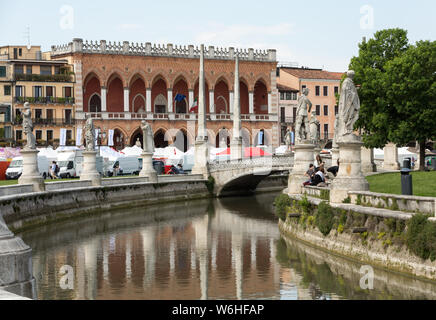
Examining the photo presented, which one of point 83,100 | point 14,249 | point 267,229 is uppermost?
point 83,100

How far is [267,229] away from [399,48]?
20384mm

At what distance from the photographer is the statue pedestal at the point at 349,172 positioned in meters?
20.6

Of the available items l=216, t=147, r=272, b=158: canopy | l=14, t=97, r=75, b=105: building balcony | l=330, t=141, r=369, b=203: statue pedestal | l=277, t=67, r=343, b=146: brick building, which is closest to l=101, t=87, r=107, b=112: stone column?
l=14, t=97, r=75, b=105: building balcony

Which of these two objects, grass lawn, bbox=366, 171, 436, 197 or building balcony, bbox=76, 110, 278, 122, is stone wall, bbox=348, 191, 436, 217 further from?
building balcony, bbox=76, 110, 278, 122

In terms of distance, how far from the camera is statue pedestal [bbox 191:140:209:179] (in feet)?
158

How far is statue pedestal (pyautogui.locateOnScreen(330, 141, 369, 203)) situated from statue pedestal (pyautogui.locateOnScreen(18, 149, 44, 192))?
14227mm

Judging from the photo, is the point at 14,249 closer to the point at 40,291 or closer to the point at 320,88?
the point at 40,291

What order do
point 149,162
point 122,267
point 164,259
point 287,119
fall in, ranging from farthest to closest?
point 287,119
point 149,162
point 164,259
point 122,267

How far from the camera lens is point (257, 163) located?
47.2 meters

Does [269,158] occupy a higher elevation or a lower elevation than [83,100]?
lower

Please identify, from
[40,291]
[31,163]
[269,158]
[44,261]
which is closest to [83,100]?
[269,158]

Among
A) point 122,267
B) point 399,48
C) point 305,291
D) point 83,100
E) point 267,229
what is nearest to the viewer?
point 305,291

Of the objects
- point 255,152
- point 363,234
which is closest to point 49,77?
point 255,152

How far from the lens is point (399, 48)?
4662 centimetres
